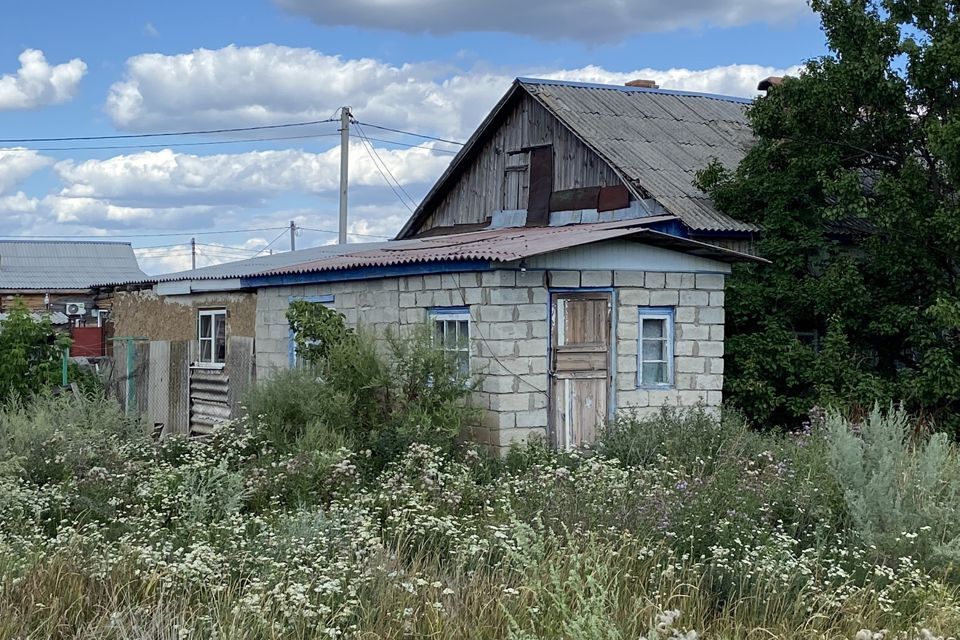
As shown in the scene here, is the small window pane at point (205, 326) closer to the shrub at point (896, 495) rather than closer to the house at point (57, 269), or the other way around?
the shrub at point (896, 495)

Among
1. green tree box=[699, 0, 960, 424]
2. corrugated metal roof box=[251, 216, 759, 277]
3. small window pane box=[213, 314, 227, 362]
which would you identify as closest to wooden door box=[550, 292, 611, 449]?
corrugated metal roof box=[251, 216, 759, 277]

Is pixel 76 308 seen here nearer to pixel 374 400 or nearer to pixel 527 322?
pixel 374 400

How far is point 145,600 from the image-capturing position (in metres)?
6.24

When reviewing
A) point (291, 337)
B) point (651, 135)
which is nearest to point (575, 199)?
point (651, 135)

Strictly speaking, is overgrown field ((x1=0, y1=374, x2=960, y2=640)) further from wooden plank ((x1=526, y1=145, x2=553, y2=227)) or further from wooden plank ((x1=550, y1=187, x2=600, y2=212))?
wooden plank ((x1=526, y1=145, x2=553, y2=227))

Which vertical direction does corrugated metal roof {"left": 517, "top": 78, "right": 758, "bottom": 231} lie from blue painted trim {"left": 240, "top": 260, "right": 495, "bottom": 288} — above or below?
above

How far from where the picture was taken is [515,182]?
18.3 m

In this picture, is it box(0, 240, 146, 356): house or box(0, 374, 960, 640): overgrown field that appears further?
box(0, 240, 146, 356): house

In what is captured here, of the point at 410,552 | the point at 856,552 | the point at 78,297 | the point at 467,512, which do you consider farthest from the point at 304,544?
the point at 78,297

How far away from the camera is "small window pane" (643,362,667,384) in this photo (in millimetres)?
12719

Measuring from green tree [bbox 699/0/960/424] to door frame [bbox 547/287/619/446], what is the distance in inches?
111

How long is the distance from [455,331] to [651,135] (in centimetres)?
733

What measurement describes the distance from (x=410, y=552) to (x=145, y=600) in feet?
5.93

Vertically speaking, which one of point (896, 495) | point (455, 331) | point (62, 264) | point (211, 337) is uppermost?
point (62, 264)
